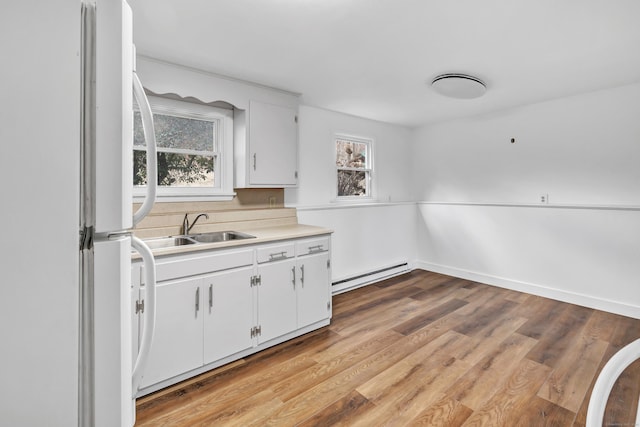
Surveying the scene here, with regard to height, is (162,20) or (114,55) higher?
(162,20)

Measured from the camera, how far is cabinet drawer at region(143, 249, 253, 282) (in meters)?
1.96

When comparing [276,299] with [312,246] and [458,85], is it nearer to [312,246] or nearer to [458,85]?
[312,246]

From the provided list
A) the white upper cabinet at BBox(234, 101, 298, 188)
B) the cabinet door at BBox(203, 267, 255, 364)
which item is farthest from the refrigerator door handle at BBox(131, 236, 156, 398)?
the white upper cabinet at BBox(234, 101, 298, 188)

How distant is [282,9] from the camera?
1796 millimetres

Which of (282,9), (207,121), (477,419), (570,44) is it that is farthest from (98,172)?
(570,44)

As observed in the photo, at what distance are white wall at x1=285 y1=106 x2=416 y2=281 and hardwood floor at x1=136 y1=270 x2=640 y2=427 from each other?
3.44 feet

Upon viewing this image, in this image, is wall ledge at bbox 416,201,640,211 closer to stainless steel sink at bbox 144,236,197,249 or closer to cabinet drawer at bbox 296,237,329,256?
cabinet drawer at bbox 296,237,329,256

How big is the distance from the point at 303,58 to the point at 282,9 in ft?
2.19

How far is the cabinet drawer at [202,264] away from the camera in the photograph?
196cm

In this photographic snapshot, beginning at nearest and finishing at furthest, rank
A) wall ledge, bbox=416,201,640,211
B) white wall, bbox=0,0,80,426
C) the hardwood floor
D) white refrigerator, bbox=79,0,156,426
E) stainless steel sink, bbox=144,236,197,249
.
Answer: white wall, bbox=0,0,80,426
white refrigerator, bbox=79,0,156,426
the hardwood floor
stainless steel sink, bbox=144,236,197,249
wall ledge, bbox=416,201,640,211

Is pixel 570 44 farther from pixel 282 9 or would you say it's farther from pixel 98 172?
pixel 98 172

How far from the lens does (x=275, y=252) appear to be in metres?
2.50

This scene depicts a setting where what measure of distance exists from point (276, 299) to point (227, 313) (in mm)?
422

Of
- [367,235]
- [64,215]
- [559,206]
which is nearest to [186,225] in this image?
[64,215]
